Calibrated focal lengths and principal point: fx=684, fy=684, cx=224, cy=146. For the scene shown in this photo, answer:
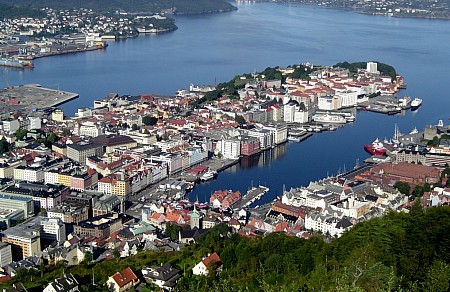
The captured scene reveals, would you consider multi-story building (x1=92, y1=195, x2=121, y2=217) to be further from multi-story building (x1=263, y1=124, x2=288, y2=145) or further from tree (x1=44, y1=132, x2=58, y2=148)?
multi-story building (x1=263, y1=124, x2=288, y2=145)

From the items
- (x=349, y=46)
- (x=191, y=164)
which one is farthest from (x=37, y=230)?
(x=349, y=46)

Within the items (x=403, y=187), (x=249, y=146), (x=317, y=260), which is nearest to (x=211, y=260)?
(x=317, y=260)

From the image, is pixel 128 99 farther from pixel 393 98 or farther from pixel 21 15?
pixel 21 15

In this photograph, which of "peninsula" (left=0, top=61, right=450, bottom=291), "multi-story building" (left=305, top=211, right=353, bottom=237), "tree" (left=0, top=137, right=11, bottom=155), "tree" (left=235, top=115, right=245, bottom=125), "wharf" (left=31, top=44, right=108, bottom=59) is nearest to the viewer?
"peninsula" (left=0, top=61, right=450, bottom=291)

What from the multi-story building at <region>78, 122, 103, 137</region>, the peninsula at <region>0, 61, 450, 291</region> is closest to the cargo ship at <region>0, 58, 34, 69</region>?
the peninsula at <region>0, 61, 450, 291</region>

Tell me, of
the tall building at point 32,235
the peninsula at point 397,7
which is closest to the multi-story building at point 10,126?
the tall building at point 32,235

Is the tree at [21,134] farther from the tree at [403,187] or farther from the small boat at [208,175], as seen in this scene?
the tree at [403,187]
